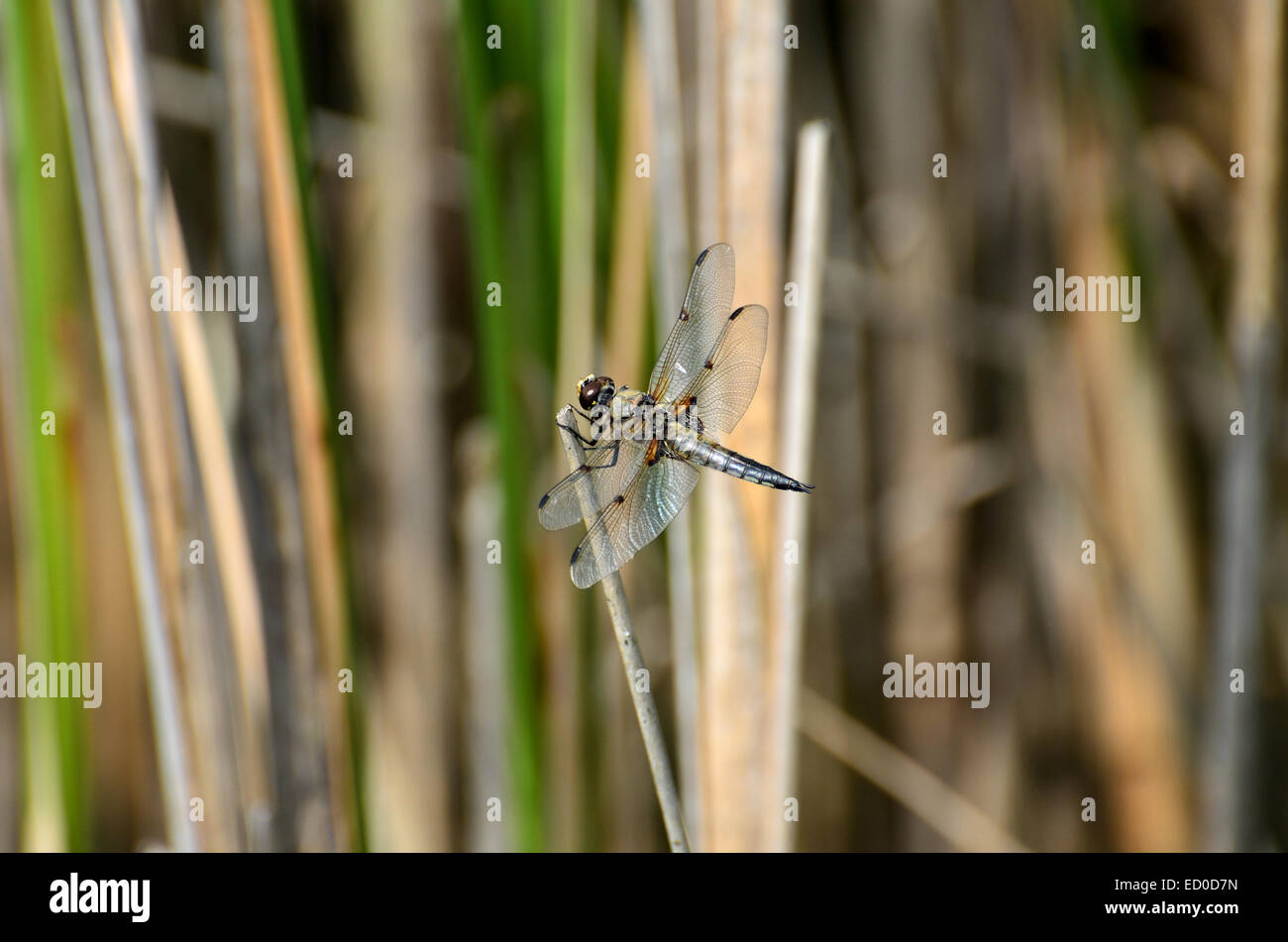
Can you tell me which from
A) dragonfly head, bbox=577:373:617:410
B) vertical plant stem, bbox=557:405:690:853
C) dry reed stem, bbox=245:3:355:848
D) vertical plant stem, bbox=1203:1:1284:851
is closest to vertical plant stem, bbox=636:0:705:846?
dragonfly head, bbox=577:373:617:410

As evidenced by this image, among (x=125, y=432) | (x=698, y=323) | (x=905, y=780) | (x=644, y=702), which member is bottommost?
(x=905, y=780)

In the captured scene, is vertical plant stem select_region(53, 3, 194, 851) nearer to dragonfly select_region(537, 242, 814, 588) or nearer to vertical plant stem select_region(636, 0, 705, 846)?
dragonfly select_region(537, 242, 814, 588)

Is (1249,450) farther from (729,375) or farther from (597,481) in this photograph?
(597,481)

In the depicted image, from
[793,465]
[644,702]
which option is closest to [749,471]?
[793,465]

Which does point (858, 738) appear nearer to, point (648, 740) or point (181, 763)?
point (648, 740)

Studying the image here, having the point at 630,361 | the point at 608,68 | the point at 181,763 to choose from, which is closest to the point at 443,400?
the point at 630,361

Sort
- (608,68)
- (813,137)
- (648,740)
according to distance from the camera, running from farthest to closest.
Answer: (608,68), (813,137), (648,740)
